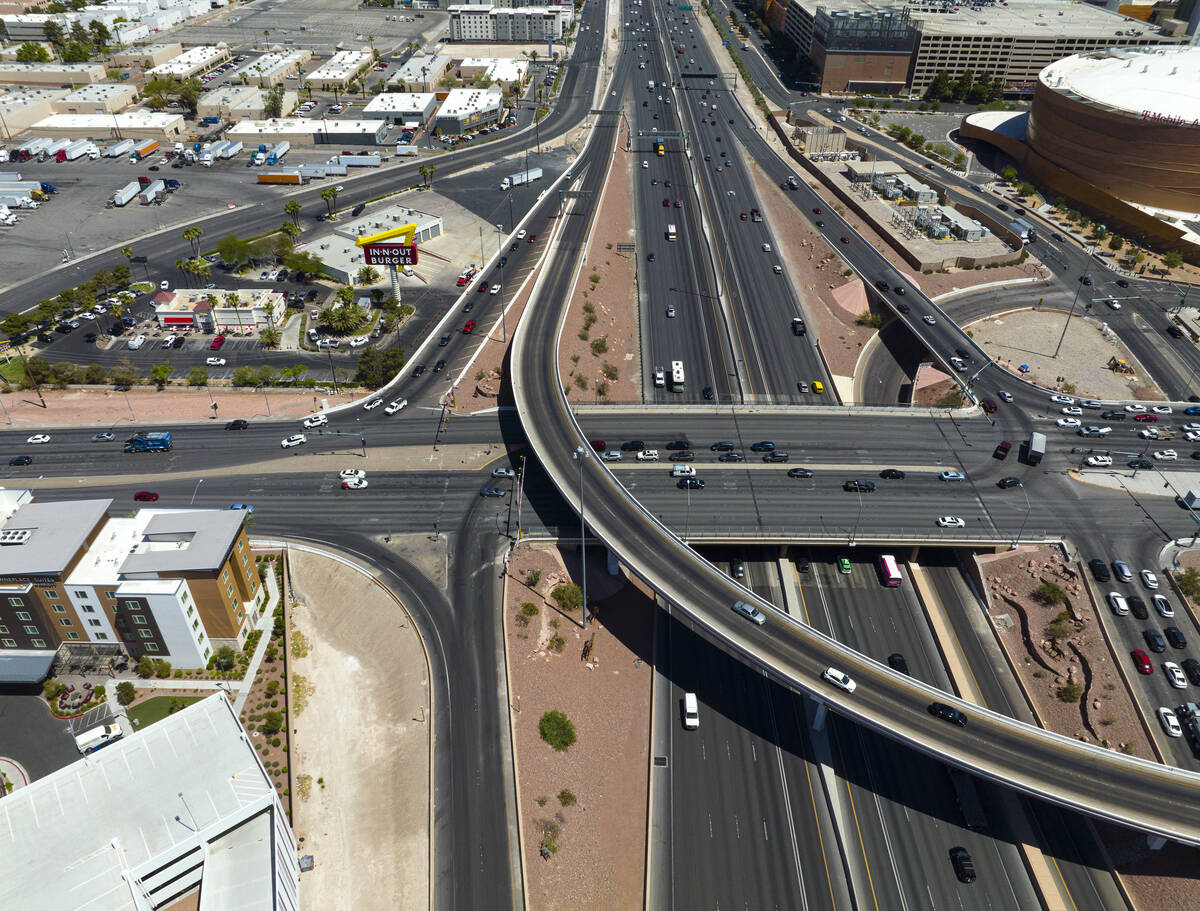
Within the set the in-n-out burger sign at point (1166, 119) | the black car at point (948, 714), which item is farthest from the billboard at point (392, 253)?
the in-n-out burger sign at point (1166, 119)

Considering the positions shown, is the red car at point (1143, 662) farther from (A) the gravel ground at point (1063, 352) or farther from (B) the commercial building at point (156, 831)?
(B) the commercial building at point (156, 831)

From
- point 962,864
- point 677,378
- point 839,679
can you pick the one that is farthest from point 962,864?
point 677,378

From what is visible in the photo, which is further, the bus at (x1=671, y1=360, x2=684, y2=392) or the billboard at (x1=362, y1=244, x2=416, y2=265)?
the billboard at (x1=362, y1=244, x2=416, y2=265)

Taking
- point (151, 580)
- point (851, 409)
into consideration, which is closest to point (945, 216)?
point (851, 409)

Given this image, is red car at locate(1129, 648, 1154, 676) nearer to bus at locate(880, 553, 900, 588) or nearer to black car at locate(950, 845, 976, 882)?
bus at locate(880, 553, 900, 588)

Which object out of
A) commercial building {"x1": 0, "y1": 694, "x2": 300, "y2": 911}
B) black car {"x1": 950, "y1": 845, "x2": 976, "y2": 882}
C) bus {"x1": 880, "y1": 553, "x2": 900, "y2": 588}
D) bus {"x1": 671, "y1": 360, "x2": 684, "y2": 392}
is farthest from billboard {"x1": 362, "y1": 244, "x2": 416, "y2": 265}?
black car {"x1": 950, "y1": 845, "x2": 976, "y2": 882}

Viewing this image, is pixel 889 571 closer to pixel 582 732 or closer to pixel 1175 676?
pixel 1175 676
